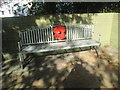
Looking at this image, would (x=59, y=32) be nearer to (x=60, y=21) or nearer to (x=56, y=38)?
(x=56, y=38)

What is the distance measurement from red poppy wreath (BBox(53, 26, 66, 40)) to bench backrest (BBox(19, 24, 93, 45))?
0.14 metres

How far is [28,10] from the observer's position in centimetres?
1146

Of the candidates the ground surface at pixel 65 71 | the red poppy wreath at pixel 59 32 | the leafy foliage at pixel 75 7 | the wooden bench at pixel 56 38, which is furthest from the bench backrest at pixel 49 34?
the leafy foliage at pixel 75 7

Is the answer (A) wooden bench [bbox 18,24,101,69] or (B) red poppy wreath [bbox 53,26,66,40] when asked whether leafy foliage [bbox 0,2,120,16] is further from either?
(B) red poppy wreath [bbox 53,26,66,40]

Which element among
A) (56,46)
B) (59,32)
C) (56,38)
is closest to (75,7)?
(59,32)

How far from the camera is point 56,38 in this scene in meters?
7.50

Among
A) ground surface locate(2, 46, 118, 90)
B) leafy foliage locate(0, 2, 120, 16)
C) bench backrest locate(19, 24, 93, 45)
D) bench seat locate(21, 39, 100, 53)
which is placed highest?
leafy foliage locate(0, 2, 120, 16)

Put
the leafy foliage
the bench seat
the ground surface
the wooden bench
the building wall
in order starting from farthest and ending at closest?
the leafy foliage → the building wall → the wooden bench → the bench seat → the ground surface

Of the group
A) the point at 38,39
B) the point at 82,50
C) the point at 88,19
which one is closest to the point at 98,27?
the point at 88,19

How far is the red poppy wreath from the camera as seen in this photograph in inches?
291

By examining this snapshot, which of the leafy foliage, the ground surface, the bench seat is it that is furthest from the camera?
the leafy foliage

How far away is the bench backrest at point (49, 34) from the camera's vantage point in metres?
7.16

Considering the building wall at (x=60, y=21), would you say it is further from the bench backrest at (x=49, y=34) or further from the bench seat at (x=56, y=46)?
the bench seat at (x=56, y=46)

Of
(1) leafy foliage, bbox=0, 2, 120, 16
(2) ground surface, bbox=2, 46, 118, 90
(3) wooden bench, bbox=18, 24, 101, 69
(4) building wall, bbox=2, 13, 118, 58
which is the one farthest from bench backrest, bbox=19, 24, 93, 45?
(1) leafy foliage, bbox=0, 2, 120, 16
